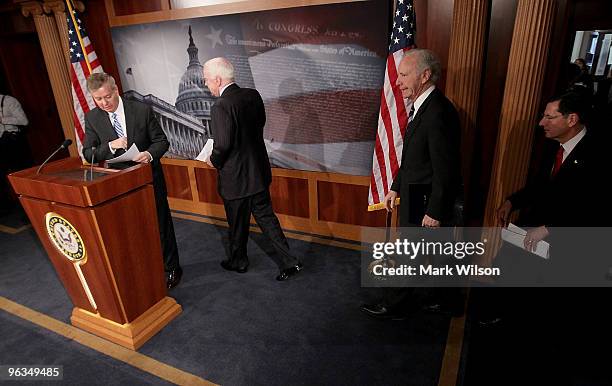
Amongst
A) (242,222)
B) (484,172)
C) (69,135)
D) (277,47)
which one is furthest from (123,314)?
(69,135)

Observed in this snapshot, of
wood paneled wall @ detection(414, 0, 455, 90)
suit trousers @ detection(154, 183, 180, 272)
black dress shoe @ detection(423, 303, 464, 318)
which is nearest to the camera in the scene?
black dress shoe @ detection(423, 303, 464, 318)

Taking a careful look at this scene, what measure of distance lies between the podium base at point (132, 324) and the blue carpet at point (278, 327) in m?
0.06

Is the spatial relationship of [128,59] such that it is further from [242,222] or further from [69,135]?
[242,222]

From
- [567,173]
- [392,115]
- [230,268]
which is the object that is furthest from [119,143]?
[567,173]

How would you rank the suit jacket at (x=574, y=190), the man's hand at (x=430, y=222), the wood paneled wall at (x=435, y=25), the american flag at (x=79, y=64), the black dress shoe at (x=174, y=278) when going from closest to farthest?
1. the suit jacket at (x=574, y=190)
2. the man's hand at (x=430, y=222)
3. the wood paneled wall at (x=435, y=25)
4. the black dress shoe at (x=174, y=278)
5. the american flag at (x=79, y=64)

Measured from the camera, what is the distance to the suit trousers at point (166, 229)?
299cm

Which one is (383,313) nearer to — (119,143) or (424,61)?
(424,61)

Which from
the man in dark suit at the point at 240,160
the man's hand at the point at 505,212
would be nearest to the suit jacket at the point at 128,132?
the man in dark suit at the point at 240,160

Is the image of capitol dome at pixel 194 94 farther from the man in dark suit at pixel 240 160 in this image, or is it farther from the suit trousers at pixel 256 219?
the suit trousers at pixel 256 219

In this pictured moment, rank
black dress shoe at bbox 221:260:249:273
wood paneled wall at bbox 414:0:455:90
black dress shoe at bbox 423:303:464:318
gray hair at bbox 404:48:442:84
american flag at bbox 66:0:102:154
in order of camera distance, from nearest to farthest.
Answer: gray hair at bbox 404:48:442:84, black dress shoe at bbox 423:303:464:318, wood paneled wall at bbox 414:0:455:90, black dress shoe at bbox 221:260:249:273, american flag at bbox 66:0:102:154

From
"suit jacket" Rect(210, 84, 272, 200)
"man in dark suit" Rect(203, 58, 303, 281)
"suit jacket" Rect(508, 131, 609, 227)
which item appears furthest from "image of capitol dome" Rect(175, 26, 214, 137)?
"suit jacket" Rect(508, 131, 609, 227)

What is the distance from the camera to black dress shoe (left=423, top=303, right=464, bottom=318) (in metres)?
2.69

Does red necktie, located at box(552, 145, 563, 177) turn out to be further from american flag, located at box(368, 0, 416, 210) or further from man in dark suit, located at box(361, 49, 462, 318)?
american flag, located at box(368, 0, 416, 210)

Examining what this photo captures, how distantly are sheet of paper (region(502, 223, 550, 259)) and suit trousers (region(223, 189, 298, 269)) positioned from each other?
5.34 ft
